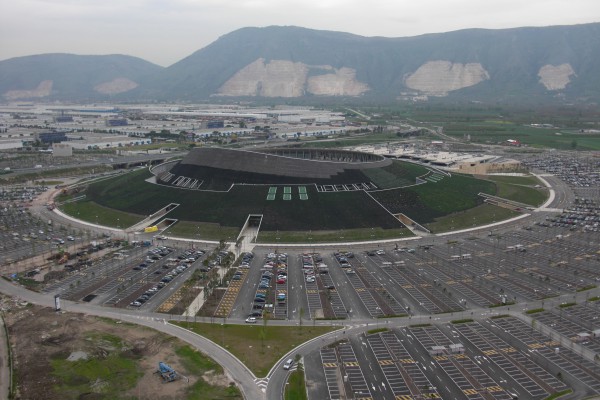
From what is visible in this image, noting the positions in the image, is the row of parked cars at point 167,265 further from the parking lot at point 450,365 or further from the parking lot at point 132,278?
the parking lot at point 450,365

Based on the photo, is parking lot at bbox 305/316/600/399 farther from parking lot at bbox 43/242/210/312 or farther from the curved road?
parking lot at bbox 43/242/210/312

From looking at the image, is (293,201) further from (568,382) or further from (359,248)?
(568,382)

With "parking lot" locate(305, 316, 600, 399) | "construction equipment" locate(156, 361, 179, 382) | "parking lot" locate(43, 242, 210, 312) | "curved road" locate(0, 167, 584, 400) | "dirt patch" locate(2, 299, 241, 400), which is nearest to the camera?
"dirt patch" locate(2, 299, 241, 400)

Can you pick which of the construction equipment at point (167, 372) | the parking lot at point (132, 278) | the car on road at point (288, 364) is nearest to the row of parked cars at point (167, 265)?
the parking lot at point (132, 278)

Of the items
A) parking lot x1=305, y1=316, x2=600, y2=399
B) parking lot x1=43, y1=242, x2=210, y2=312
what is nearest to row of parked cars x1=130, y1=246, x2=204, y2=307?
parking lot x1=43, y1=242, x2=210, y2=312

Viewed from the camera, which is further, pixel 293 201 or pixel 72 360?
pixel 293 201

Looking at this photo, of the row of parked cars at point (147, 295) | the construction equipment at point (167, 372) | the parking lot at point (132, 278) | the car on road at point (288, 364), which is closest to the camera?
the construction equipment at point (167, 372)

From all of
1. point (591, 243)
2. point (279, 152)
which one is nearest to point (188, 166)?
point (279, 152)
